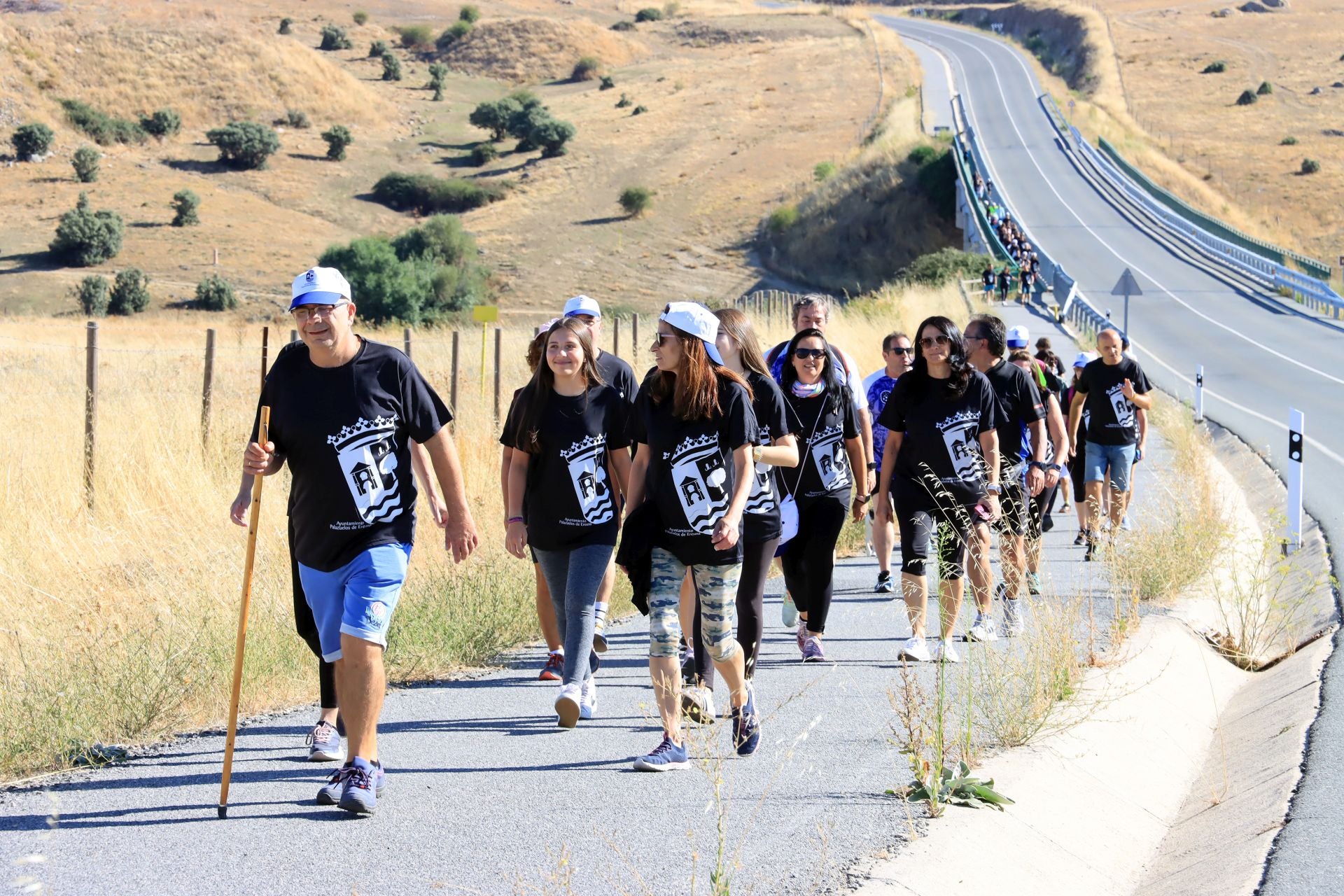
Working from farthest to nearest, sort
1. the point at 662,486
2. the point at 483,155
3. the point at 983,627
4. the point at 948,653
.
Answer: the point at 483,155 < the point at 983,627 < the point at 948,653 < the point at 662,486

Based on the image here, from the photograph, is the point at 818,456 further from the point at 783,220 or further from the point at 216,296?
the point at 783,220

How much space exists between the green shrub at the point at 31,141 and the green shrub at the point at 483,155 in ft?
78.9

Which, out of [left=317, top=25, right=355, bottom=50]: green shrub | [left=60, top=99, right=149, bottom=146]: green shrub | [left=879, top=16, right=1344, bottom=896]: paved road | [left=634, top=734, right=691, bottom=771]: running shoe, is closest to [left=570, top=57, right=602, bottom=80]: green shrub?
[left=317, top=25, right=355, bottom=50]: green shrub

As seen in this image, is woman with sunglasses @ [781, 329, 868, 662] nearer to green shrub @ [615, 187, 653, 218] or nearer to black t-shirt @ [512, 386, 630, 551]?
black t-shirt @ [512, 386, 630, 551]

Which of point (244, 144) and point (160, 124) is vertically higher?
point (160, 124)

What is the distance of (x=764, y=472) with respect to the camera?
6660mm

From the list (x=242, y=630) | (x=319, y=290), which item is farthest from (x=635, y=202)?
(x=242, y=630)

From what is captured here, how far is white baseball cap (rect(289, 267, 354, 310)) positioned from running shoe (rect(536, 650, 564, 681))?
285 centimetres

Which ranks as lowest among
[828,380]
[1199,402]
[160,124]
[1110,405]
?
[828,380]

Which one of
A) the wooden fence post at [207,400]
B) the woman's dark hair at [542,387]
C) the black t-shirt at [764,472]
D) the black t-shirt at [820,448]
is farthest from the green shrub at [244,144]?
the black t-shirt at [764,472]

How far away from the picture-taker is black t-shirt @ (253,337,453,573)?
5480 millimetres

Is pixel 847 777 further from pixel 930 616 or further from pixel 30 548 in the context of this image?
pixel 30 548

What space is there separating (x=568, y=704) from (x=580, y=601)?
45 cm

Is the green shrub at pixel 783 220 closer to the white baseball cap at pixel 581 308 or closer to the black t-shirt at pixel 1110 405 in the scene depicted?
the black t-shirt at pixel 1110 405
